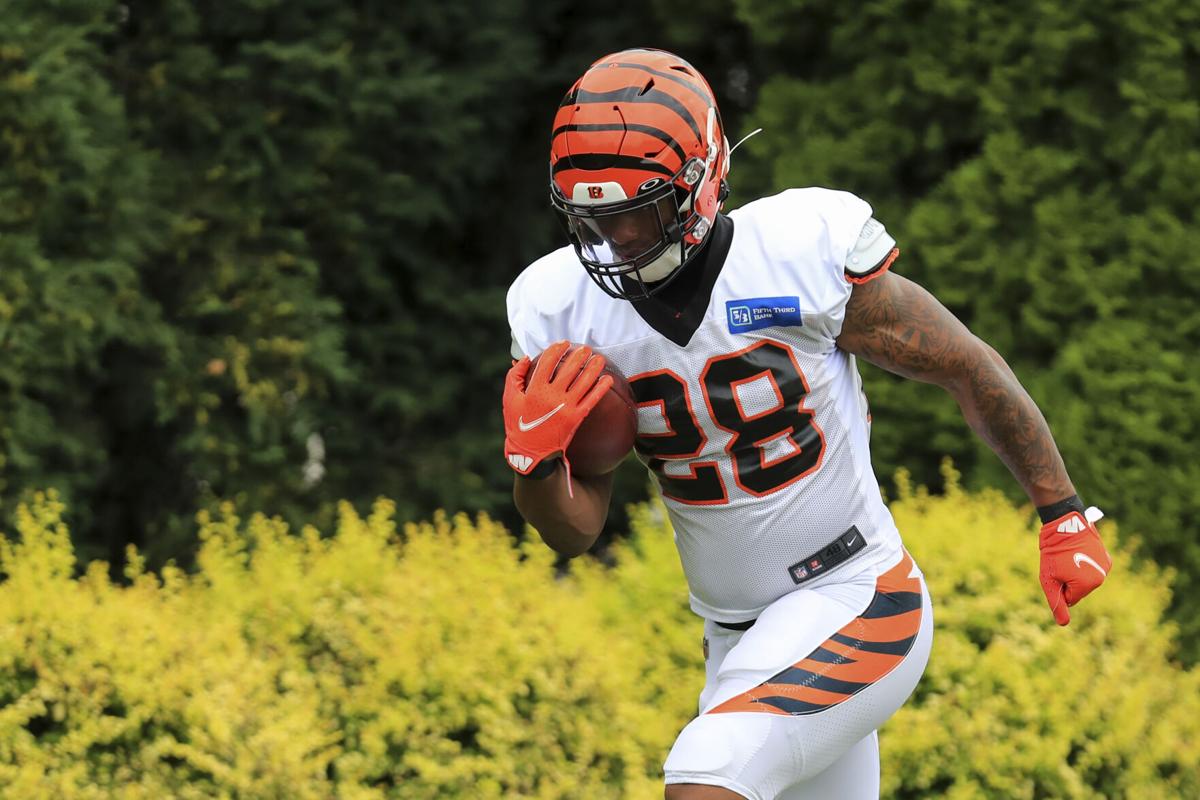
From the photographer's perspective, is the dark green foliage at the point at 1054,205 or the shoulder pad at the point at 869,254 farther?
the dark green foliage at the point at 1054,205

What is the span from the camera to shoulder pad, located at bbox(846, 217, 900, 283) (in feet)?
10.2

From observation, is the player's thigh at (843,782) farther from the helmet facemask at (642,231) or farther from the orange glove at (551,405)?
the helmet facemask at (642,231)

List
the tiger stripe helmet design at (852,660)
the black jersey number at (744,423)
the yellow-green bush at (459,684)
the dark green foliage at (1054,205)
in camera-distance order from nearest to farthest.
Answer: the tiger stripe helmet design at (852,660), the black jersey number at (744,423), the yellow-green bush at (459,684), the dark green foliage at (1054,205)

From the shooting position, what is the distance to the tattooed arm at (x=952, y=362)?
3.18 metres

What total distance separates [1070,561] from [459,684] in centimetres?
193

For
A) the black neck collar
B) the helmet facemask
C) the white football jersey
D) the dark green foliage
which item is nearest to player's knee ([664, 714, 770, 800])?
the white football jersey

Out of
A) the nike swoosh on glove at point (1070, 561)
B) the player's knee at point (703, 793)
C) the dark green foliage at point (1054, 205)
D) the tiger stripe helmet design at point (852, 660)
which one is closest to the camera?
the player's knee at point (703, 793)

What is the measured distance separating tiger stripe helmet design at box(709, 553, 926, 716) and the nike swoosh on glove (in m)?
0.31

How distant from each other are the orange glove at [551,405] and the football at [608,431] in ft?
0.11

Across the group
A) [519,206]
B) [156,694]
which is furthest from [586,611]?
[519,206]

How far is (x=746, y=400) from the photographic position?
10.1 feet

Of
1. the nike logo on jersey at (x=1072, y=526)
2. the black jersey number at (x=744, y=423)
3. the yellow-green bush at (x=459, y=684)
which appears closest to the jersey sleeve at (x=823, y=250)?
the black jersey number at (x=744, y=423)

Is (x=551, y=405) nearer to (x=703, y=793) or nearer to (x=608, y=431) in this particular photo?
(x=608, y=431)

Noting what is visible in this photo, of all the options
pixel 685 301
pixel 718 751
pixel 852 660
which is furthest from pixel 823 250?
pixel 718 751
